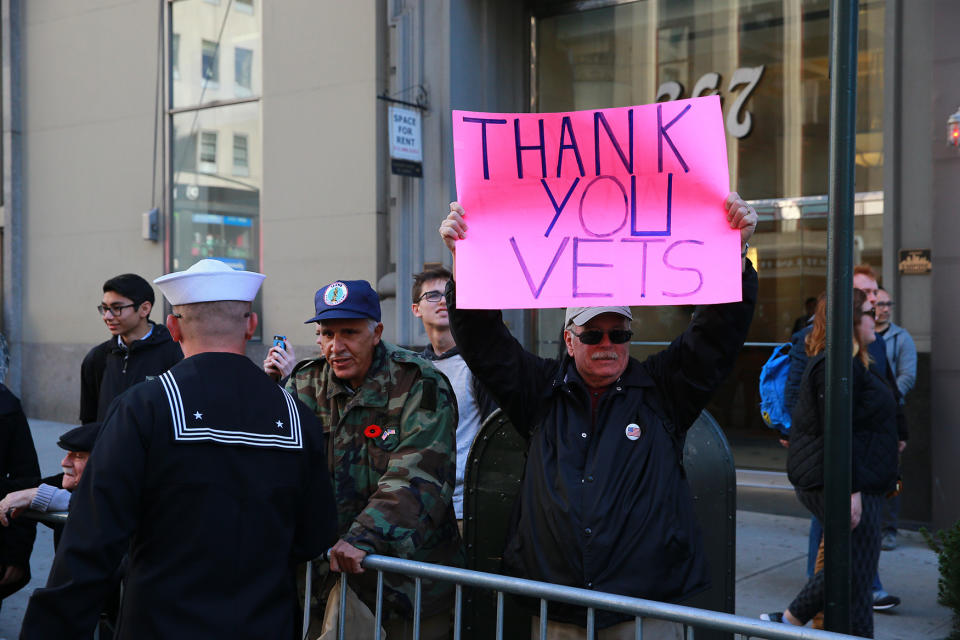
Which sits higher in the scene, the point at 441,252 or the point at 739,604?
the point at 441,252

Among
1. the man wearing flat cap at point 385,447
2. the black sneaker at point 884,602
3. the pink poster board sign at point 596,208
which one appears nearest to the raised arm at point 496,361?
the pink poster board sign at point 596,208

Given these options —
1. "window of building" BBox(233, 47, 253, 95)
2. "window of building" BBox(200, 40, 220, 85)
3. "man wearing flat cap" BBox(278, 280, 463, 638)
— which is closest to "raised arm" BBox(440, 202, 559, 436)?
"man wearing flat cap" BBox(278, 280, 463, 638)

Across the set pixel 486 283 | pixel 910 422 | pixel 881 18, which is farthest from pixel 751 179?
pixel 486 283

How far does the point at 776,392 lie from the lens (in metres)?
6.12

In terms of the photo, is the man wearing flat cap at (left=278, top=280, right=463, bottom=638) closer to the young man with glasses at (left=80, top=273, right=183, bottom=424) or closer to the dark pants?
the dark pants

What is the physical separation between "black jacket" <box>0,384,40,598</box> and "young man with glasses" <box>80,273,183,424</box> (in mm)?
1344

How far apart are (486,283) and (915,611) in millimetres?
4207

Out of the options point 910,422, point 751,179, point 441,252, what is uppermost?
point 751,179

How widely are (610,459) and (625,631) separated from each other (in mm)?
498

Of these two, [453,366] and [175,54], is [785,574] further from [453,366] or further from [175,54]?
[175,54]

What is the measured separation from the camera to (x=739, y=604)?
19.4 ft

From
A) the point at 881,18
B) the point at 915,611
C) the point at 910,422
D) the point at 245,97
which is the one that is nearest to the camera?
the point at 915,611

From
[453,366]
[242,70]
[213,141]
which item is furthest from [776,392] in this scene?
[213,141]

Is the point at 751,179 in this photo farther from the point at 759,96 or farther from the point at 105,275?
the point at 105,275
